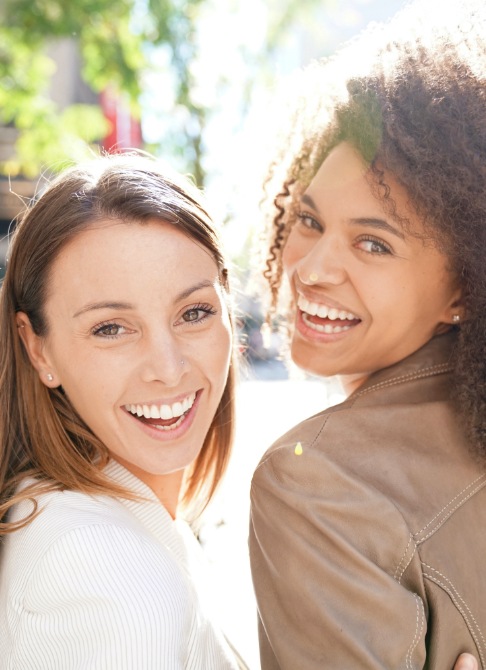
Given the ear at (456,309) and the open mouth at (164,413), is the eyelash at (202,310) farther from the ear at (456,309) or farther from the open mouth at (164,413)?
the ear at (456,309)

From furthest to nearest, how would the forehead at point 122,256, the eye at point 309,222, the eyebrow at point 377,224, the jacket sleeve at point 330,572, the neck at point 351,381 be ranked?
the neck at point 351,381 < the eye at point 309,222 < the eyebrow at point 377,224 < the forehead at point 122,256 < the jacket sleeve at point 330,572

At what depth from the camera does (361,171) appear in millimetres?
2400

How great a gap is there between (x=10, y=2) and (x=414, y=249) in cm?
469

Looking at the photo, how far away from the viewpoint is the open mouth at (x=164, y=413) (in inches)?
88.1

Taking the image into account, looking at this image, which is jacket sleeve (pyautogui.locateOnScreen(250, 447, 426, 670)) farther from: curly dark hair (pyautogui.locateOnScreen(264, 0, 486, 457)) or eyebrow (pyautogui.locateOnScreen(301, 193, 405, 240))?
eyebrow (pyautogui.locateOnScreen(301, 193, 405, 240))

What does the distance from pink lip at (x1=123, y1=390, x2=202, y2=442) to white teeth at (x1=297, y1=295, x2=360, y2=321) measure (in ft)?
1.52

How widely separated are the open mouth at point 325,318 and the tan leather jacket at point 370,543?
0.38 metres

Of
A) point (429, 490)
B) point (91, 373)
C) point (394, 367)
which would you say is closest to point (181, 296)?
point (91, 373)

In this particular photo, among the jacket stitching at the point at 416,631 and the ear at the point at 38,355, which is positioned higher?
the ear at the point at 38,355

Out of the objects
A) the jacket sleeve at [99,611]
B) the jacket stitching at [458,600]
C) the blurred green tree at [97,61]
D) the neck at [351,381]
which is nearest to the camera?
the jacket sleeve at [99,611]

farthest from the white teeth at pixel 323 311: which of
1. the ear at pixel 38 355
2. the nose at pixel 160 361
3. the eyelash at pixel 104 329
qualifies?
the ear at pixel 38 355

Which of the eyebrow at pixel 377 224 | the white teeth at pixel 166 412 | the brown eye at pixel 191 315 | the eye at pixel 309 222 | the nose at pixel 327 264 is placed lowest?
the white teeth at pixel 166 412

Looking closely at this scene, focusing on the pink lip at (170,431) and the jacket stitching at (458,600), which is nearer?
the jacket stitching at (458,600)

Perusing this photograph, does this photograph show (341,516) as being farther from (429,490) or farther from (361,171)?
(361,171)
